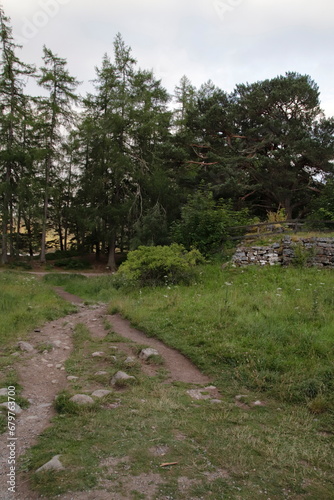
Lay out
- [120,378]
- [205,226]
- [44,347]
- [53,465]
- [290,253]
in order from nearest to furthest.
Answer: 1. [53,465]
2. [120,378]
3. [44,347]
4. [290,253]
5. [205,226]

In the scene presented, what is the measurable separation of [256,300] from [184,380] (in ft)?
15.7

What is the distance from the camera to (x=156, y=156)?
2661 cm

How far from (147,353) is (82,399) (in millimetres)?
2212

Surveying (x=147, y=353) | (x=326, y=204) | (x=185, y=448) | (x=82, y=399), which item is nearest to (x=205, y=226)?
(x=326, y=204)

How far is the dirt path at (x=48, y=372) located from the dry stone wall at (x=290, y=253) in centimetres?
790

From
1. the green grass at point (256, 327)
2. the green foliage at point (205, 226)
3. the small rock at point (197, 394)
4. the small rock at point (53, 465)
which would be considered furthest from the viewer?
the green foliage at point (205, 226)

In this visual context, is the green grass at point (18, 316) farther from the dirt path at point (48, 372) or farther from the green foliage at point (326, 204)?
the green foliage at point (326, 204)

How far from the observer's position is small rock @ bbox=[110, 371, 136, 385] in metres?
5.06

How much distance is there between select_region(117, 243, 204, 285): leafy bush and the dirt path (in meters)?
3.24

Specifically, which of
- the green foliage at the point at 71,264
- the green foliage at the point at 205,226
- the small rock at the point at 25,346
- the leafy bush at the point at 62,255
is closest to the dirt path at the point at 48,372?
the small rock at the point at 25,346

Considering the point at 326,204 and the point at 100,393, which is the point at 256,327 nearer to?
the point at 100,393

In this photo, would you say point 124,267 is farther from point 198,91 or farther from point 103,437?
point 198,91

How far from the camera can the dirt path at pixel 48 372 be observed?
116 inches

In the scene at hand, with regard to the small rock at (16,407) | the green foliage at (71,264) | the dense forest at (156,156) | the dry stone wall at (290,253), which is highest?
the dense forest at (156,156)
